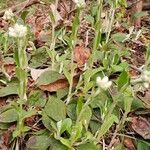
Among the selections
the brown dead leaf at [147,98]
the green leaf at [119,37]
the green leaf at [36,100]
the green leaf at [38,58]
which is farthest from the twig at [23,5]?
the brown dead leaf at [147,98]

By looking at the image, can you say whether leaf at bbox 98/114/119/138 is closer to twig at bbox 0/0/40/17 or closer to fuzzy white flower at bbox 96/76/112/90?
fuzzy white flower at bbox 96/76/112/90

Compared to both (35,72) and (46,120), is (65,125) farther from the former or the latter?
(35,72)

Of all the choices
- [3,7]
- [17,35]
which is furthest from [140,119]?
[3,7]

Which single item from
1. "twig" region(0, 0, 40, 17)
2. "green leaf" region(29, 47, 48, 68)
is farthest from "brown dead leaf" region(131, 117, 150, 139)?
"twig" region(0, 0, 40, 17)

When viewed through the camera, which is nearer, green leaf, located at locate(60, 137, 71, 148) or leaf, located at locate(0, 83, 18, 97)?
green leaf, located at locate(60, 137, 71, 148)

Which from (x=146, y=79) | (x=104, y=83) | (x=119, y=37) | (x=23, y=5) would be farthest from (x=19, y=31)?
(x=23, y=5)

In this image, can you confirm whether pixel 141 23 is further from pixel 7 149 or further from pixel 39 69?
pixel 7 149

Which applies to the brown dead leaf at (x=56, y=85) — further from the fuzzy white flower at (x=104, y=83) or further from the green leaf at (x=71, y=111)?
the fuzzy white flower at (x=104, y=83)
